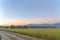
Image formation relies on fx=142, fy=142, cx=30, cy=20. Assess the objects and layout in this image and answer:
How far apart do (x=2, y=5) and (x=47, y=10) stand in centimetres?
64

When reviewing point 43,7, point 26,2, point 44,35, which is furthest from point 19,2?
point 44,35

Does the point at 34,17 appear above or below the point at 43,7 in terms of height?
below

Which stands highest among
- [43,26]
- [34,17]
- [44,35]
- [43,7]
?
[43,7]

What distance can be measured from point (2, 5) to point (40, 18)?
0.57 meters

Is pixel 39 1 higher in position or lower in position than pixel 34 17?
higher

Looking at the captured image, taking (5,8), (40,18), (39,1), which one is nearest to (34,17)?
(40,18)

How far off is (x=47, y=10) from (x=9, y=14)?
55 centimetres

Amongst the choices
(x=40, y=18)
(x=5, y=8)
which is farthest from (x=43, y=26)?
(x=5, y=8)

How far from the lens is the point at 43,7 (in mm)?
2025

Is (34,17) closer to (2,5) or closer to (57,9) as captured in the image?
(57,9)

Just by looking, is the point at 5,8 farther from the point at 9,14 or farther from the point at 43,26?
the point at 43,26

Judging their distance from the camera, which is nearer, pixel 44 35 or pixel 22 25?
pixel 22 25

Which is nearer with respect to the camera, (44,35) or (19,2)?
(19,2)

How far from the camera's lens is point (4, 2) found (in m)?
2.04
